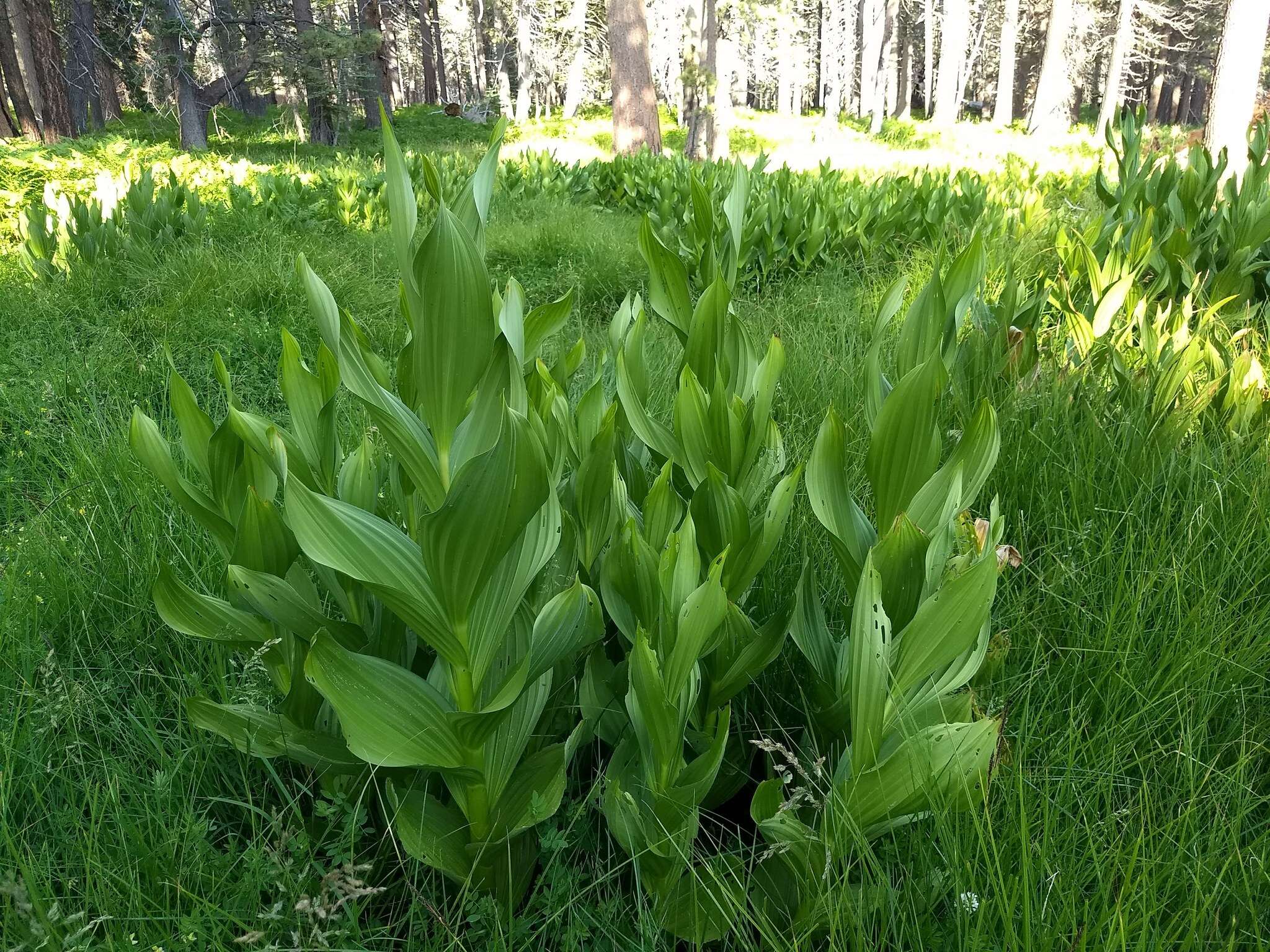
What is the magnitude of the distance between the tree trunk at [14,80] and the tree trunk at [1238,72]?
17871 millimetres

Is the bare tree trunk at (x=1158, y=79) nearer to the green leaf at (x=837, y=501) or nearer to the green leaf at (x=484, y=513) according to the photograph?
the green leaf at (x=837, y=501)

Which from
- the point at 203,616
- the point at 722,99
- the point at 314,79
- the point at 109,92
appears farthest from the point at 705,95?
the point at 203,616

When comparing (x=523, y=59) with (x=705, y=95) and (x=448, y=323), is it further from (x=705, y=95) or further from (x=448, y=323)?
(x=448, y=323)

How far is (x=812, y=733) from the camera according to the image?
4.48ft

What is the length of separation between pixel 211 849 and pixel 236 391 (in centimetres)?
309

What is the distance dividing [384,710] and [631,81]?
13.5m

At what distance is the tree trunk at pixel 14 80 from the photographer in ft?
56.6

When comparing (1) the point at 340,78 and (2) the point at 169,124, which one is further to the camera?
(2) the point at 169,124

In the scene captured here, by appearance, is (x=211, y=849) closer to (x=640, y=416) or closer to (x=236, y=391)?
(x=640, y=416)

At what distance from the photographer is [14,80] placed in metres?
18.2

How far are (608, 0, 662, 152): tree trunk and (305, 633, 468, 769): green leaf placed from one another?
42.1ft

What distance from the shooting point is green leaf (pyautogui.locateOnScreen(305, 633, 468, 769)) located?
0.97 metres

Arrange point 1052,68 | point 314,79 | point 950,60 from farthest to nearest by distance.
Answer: point 950,60
point 1052,68
point 314,79

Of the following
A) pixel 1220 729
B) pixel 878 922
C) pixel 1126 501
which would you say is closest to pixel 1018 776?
pixel 878 922
